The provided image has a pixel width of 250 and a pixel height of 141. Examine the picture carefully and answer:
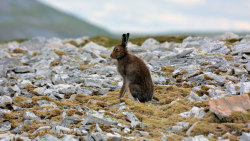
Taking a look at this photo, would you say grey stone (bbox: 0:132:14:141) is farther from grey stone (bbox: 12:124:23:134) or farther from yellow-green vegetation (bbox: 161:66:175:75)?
yellow-green vegetation (bbox: 161:66:175:75)

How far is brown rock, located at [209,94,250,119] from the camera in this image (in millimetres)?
10308

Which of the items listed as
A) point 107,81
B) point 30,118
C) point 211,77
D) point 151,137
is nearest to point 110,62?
point 107,81

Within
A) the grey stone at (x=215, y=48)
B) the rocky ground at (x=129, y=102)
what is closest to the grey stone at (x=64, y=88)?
the rocky ground at (x=129, y=102)

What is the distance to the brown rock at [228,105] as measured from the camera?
10.3 m

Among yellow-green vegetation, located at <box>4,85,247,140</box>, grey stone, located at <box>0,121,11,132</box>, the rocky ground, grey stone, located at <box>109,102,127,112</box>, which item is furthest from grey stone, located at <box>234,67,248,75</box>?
grey stone, located at <box>0,121,11,132</box>

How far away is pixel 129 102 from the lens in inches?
522

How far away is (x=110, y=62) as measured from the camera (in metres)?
24.8

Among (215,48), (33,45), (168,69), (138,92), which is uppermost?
(215,48)

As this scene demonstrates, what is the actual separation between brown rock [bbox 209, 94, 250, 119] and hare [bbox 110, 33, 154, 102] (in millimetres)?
3810

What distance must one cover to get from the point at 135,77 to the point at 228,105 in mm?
4875

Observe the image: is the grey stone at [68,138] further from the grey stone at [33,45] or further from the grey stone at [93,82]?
the grey stone at [33,45]

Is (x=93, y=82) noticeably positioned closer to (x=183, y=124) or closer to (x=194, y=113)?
(x=194, y=113)

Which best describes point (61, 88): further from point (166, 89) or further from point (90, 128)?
point (90, 128)

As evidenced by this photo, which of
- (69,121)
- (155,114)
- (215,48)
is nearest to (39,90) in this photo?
(69,121)
